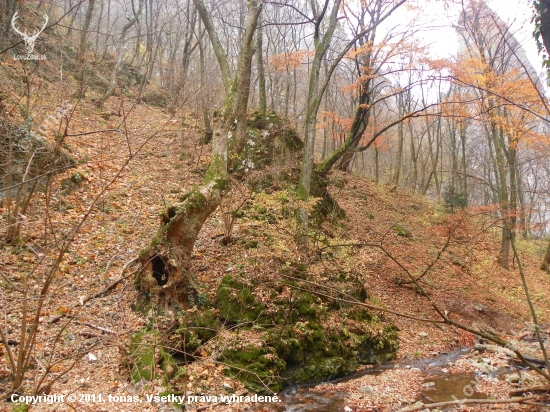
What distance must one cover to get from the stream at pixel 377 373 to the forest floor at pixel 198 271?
14cm

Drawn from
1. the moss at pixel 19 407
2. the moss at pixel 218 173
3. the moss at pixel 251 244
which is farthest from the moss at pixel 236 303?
the moss at pixel 19 407

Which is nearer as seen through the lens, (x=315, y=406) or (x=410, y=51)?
(x=315, y=406)

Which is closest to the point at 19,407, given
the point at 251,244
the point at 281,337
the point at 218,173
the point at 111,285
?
the point at 111,285

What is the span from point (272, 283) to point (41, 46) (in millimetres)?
13380

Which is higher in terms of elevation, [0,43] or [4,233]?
[0,43]

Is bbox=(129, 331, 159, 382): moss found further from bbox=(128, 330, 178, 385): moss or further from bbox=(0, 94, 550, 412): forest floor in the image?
bbox=(0, 94, 550, 412): forest floor

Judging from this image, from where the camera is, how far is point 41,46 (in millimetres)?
13656

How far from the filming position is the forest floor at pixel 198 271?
16.3 feet

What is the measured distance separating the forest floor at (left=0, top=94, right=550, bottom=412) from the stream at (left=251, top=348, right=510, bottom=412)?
136 mm

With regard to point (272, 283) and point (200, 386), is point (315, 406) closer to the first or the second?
point (200, 386)

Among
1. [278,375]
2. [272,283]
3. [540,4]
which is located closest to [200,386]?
[278,375]

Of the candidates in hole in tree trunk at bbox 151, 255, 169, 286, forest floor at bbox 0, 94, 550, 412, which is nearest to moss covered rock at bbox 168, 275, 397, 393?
forest floor at bbox 0, 94, 550, 412

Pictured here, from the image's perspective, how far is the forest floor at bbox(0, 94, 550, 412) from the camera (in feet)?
16.3

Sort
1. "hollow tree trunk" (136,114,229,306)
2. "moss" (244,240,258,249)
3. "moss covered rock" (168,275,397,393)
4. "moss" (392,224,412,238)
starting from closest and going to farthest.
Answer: "moss covered rock" (168,275,397,393)
"hollow tree trunk" (136,114,229,306)
"moss" (244,240,258,249)
"moss" (392,224,412,238)
